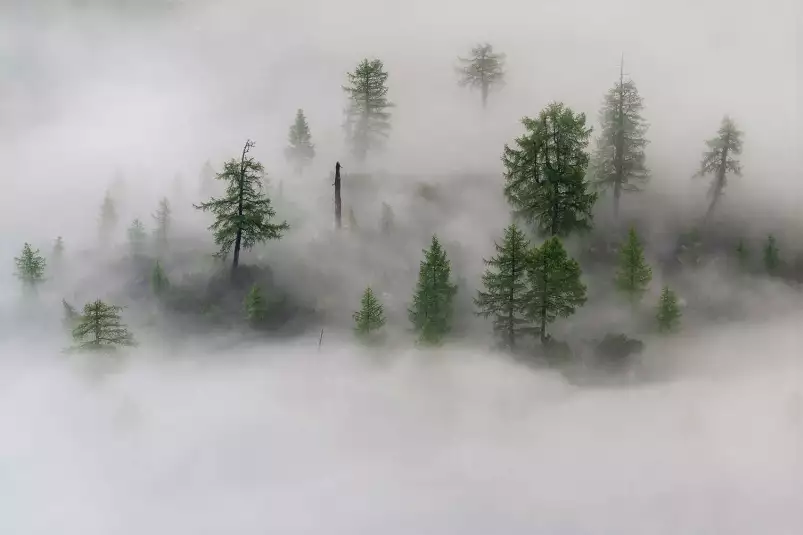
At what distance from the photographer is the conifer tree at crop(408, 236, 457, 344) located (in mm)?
3785

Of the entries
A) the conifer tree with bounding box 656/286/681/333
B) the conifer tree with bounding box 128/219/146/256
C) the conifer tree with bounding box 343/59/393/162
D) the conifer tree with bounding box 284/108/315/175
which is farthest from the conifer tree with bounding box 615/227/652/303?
the conifer tree with bounding box 128/219/146/256

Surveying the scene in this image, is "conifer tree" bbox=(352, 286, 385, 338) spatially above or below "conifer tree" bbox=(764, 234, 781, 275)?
below

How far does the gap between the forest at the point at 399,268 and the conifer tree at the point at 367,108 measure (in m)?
0.02

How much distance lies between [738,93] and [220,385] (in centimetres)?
404

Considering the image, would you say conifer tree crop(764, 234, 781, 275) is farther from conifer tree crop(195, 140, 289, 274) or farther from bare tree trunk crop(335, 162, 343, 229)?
conifer tree crop(195, 140, 289, 274)

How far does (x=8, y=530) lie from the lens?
3.61 meters

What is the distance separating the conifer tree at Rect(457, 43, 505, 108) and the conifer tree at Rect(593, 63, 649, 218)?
0.78 meters

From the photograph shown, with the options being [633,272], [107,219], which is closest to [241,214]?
[107,219]

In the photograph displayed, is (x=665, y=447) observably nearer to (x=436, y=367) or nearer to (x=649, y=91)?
(x=436, y=367)

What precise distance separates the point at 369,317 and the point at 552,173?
1.53 meters

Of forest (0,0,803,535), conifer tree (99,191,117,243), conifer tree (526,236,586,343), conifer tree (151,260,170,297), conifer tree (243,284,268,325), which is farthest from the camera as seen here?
conifer tree (99,191,117,243)

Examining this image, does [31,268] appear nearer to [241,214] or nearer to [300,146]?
[241,214]

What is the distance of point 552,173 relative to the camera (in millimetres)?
3957

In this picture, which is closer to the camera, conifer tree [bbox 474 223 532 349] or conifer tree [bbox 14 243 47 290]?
conifer tree [bbox 474 223 532 349]
